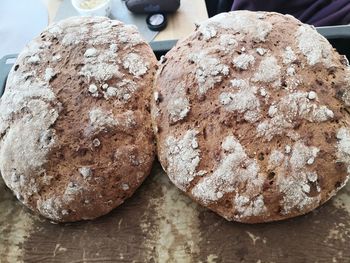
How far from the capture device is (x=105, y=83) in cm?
102

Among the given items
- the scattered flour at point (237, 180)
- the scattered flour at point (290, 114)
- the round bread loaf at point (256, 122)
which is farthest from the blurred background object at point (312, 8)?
the scattered flour at point (237, 180)

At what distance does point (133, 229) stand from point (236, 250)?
0.73 feet

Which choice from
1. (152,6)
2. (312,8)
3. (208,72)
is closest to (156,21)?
(152,6)

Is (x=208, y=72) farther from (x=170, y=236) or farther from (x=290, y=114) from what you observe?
(x=170, y=236)

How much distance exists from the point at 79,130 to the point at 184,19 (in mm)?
768

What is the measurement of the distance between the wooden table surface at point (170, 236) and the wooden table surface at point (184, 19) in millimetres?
672

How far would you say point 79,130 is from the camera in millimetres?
995

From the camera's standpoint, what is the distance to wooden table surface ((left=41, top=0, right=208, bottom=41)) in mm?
1587

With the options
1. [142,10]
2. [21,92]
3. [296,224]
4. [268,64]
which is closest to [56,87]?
[21,92]

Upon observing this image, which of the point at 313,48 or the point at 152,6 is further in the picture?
the point at 152,6

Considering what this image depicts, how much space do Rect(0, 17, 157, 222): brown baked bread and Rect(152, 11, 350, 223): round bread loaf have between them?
62 millimetres

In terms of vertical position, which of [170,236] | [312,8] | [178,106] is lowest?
[170,236]

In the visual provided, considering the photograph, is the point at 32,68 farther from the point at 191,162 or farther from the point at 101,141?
the point at 191,162

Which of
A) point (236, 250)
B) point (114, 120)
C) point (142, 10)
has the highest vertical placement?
point (114, 120)
